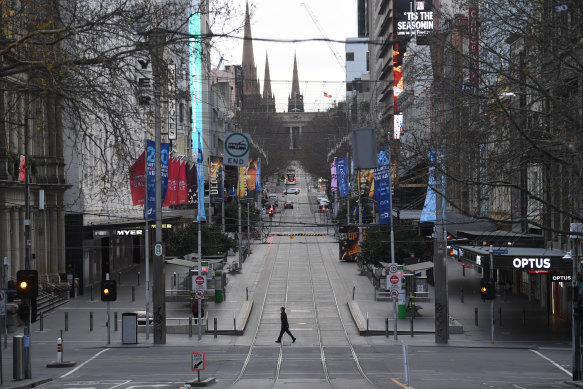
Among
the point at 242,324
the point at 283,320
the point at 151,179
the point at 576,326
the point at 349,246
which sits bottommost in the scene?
the point at 242,324

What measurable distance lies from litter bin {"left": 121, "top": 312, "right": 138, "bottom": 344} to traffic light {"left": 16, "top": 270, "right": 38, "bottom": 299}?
31.7 feet

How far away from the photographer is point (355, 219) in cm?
7888

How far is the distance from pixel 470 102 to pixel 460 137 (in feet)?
3.17

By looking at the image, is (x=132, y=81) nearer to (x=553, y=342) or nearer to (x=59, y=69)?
(x=59, y=69)

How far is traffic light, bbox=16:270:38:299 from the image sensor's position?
25109 mm

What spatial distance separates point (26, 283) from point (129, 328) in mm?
10354

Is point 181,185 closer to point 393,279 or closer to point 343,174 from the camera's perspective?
point 393,279

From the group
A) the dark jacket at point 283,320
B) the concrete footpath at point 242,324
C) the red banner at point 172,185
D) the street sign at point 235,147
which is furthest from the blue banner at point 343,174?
the street sign at point 235,147

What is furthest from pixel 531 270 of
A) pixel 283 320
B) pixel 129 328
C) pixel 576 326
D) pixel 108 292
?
pixel 108 292

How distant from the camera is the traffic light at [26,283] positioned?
25109 millimetres

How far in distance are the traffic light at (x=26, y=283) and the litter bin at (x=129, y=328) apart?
9.67 m

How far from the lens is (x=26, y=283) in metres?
25.2

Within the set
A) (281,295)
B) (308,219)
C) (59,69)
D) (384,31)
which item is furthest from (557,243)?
(384,31)

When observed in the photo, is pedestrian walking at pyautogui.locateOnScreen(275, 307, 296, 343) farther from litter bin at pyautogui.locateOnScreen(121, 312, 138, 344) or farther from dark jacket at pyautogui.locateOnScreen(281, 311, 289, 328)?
litter bin at pyautogui.locateOnScreen(121, 312, 138, 344)
